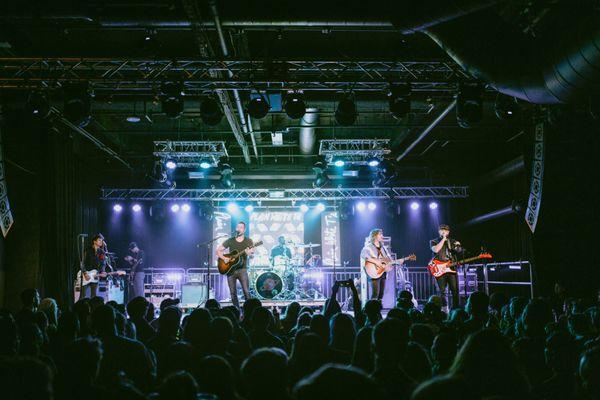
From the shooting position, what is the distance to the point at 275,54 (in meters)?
11.0

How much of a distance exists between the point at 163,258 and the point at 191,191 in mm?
3157

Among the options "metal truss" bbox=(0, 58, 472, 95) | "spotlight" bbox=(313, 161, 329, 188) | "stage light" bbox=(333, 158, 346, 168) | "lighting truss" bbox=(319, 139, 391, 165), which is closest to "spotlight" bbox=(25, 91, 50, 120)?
"metal truss" bbox=(0, 58, 472, 95)

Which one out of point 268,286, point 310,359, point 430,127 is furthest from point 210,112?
point 310,359

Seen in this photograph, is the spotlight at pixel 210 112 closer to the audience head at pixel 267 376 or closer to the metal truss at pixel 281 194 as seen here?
the audience head at pixel 267 376

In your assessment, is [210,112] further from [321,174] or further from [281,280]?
[321,174]

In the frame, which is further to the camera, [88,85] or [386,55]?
[386,55]

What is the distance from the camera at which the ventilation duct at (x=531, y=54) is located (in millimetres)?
5789

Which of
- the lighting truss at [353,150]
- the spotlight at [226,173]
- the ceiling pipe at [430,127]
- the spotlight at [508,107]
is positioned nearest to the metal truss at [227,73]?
the spotlight at [508,107]

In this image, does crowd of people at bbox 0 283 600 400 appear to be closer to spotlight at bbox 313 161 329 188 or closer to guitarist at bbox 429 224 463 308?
guitarist at bbox 429 224 463 308

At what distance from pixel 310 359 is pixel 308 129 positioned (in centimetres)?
1162

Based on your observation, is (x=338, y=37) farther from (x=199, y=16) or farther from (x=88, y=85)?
(x=88, y=85)

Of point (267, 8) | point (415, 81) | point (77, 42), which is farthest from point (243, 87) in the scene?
point (77, 42)

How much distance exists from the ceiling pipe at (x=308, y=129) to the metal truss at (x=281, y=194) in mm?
2019

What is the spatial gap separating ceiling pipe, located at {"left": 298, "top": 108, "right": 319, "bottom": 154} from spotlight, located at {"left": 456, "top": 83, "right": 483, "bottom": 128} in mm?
3499
